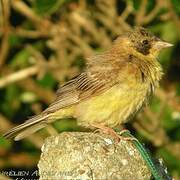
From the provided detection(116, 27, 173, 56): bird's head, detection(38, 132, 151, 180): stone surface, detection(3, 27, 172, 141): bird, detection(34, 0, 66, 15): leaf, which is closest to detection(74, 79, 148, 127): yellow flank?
detection(3, 27, 172, 141): bird

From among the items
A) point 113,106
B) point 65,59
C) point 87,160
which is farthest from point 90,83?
point 87,160

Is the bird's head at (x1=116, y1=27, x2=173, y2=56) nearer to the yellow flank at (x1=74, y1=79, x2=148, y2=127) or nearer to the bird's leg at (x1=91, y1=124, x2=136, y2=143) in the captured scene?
the yellow flank at (x1=74, y1=79, x2=148, y2=127)

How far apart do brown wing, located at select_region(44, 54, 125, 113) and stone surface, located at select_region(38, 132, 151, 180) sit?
2.11 m

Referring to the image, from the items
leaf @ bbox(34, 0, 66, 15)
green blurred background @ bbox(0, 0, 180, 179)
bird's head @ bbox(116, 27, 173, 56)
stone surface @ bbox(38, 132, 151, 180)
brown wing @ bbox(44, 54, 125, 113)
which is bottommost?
green blurred background @ bbox(0, 0, 180, 179)

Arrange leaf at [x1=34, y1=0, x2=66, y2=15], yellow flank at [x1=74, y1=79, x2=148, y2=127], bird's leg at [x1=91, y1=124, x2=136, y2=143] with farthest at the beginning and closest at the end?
leaf at [x1=34, y1=0, x2=66, y2=15] → yellow flank at [x1=74, y1=79, x2=148, y2=127] → bird's leg at [x1=91, y1=124, x2=136, y2=143]

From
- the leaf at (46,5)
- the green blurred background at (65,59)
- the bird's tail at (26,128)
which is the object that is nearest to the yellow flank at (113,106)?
→ the bird's tail at (26,128)

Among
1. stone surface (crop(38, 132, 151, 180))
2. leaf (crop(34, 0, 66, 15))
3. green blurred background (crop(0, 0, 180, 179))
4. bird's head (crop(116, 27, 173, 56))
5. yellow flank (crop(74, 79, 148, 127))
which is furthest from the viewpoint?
green blurred background (crop(0, 0, 180, 179))

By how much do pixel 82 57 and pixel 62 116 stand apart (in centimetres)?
207

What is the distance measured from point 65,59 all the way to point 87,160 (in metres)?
4.59

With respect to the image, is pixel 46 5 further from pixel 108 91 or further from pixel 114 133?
pixel 114 133

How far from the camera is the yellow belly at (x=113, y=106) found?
241 inches

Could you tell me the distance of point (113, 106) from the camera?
20.2 ft

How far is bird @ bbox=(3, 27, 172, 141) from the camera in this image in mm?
6141

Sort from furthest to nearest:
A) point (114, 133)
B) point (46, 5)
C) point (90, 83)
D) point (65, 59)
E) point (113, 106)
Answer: point (65, 59), point (46, 5), point (90, 83), point (113, 106), point (114, 133)
